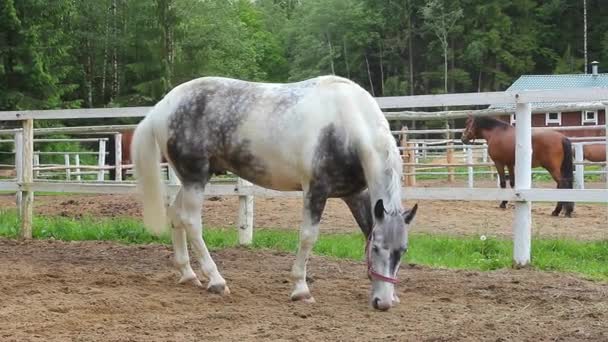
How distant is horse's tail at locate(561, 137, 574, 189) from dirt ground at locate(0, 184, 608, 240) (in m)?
0.54

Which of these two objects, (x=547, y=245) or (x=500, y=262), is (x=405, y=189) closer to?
(x=500, y=262)

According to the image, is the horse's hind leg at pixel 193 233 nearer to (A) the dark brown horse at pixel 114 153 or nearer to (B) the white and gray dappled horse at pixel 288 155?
(B) the white and gray dappled horse at pixel 288 155

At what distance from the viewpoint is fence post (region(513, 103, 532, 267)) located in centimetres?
555

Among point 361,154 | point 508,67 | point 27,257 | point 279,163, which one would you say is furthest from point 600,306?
point 508,67

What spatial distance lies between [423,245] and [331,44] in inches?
1877

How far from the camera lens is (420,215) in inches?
381

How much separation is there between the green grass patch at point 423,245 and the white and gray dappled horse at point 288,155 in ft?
5.37

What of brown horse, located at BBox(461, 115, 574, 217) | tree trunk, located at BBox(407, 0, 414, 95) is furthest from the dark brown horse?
tree trunk, located at BBox(407, 0, 414, 95)

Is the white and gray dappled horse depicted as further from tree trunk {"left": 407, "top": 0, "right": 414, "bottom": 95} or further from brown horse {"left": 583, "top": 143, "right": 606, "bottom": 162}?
tree trunk {"left": 407, "top": 0, "right": 414, "bottom": 95}

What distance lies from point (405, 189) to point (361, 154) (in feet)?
5.02

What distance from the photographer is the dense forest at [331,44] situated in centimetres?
3725

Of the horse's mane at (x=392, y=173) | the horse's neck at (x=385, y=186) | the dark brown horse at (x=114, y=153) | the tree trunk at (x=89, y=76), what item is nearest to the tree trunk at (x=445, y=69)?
the tree trunk at (x=89, y=76)

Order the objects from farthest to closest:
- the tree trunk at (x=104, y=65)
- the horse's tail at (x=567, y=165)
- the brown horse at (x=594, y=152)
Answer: the tree trunk at (x=104, y=65) < the brown horse at (x=594, y=152) < the horse's tail at (x=567, y=165)

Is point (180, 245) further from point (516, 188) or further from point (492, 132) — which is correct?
point (492, 132)
